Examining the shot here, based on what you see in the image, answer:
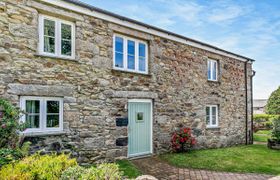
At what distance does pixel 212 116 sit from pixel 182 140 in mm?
3575

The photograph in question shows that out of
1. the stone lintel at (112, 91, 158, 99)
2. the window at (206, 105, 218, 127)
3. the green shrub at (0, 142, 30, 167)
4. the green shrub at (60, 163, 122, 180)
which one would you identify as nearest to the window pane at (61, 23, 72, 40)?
the stone lintel at (112, 91, 158, 99)

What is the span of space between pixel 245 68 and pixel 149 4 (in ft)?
28.8

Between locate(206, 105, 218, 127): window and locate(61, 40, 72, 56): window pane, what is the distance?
27.3 feet

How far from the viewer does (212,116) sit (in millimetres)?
12453

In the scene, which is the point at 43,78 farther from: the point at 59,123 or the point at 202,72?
the point at 202,72

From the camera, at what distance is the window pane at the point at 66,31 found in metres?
7.18

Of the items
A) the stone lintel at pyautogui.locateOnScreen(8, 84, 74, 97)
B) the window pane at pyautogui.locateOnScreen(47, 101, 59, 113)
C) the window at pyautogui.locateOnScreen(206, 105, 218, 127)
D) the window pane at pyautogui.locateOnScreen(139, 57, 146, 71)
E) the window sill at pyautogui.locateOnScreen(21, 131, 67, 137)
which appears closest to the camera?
the stone lintel at pyautogui.locateOnScreen(8, 84, 74, 97)

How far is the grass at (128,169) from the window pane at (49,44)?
455 centimetres

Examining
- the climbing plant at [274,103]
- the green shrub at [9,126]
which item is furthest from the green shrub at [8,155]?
the climbing plant at [274,103]

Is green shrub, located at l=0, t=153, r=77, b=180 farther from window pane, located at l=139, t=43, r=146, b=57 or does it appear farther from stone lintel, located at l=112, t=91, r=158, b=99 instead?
window pane, located at l=139, t=43, r=146, b=57

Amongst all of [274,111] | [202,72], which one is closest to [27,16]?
[202,72]

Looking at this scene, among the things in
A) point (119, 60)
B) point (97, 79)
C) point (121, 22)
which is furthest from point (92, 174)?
point (121, 22)

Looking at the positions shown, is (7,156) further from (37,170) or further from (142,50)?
(142,50)

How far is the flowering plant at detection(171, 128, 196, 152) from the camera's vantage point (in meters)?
9.84
